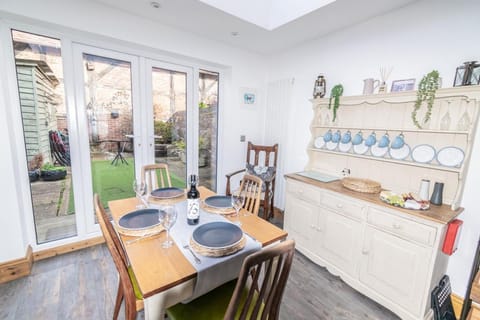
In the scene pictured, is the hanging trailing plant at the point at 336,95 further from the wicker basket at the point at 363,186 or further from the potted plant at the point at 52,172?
the potted plant at the point at 52,172

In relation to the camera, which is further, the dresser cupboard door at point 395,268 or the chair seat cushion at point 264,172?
the chair seat cushion at point 264,172

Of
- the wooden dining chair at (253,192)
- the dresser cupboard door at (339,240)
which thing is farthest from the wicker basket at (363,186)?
the wooden dining chair at (253,192)

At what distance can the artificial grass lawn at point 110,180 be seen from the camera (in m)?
2.48

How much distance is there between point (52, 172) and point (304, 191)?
261 cm

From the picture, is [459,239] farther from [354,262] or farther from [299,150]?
[299,150]

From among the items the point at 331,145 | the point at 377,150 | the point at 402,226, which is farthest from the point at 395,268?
the point at 331,145

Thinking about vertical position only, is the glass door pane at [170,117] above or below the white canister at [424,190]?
above

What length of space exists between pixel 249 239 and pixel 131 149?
1986 millimetres

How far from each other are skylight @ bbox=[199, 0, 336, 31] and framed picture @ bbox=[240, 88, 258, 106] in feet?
3.21

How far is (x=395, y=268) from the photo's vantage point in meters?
1.65

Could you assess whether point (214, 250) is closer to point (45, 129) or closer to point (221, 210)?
point (221, 210)

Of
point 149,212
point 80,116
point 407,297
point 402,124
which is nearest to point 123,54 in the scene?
point 80,116

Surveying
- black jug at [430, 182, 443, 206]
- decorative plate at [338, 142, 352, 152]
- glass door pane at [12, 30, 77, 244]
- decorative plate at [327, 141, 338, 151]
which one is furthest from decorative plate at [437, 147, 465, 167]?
glass door pane at [12, 30, 77, 244]

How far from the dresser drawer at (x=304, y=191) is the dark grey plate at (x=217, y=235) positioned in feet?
3.88
